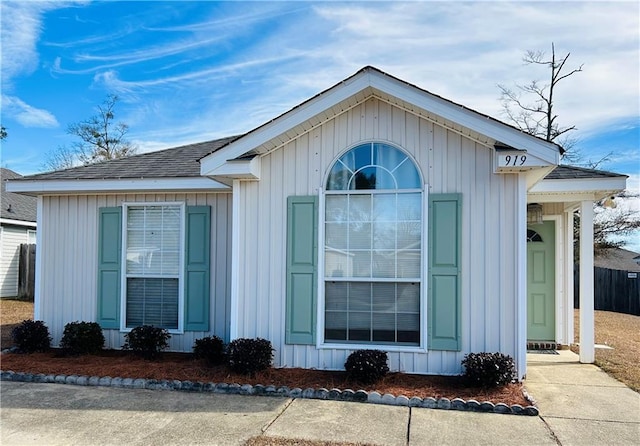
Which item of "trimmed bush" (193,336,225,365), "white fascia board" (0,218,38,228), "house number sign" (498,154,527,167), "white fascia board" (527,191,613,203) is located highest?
"house number sign" (498,154,527,167)

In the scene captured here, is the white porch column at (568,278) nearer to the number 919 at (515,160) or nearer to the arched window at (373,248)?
the number 919 at (515,160)

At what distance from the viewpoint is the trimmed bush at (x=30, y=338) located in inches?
314

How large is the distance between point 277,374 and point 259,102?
965 cm

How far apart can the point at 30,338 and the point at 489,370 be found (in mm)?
6921

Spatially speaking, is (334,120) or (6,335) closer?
(334,120)

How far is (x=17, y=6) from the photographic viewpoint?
948cm

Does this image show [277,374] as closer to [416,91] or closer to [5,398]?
[5,398]

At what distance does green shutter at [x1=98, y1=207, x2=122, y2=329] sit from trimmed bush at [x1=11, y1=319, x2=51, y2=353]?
2.89 feet

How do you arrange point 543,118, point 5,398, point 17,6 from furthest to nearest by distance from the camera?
point 543,118 → point 17,6 → point 5,398

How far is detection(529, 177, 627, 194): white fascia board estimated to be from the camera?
24.3ft

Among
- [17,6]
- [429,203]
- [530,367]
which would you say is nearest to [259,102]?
[17,6]

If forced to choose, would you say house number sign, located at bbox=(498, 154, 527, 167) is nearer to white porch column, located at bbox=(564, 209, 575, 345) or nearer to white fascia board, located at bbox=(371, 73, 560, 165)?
white fascia board, located at bbox=(371, 73, 560, 165)

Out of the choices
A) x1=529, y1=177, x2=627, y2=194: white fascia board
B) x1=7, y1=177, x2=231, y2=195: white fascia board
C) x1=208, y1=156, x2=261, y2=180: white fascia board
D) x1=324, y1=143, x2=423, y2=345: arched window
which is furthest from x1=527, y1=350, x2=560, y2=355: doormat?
x1=7, y1=177, x2=231, y2=195: white fascia board

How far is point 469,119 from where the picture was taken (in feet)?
19.9
